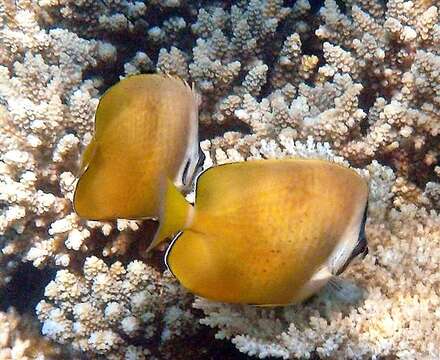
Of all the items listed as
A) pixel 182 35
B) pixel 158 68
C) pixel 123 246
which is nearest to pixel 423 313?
pixel 123 246

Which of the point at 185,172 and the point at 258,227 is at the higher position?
the point at 258,227

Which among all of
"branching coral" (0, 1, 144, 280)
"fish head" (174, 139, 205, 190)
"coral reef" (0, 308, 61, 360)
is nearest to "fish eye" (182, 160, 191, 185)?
"fish head" (174, 139, 205, 190)

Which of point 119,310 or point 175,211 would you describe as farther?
point 119,310

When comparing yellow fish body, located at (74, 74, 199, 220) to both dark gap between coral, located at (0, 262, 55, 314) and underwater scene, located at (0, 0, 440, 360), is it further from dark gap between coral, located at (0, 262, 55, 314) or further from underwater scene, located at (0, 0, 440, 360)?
dark gap between coral, located at (0, 262, 55, 314)

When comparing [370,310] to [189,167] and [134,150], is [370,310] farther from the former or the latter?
[134,150]

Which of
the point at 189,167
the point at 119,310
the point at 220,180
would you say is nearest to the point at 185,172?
the point at 189,167
